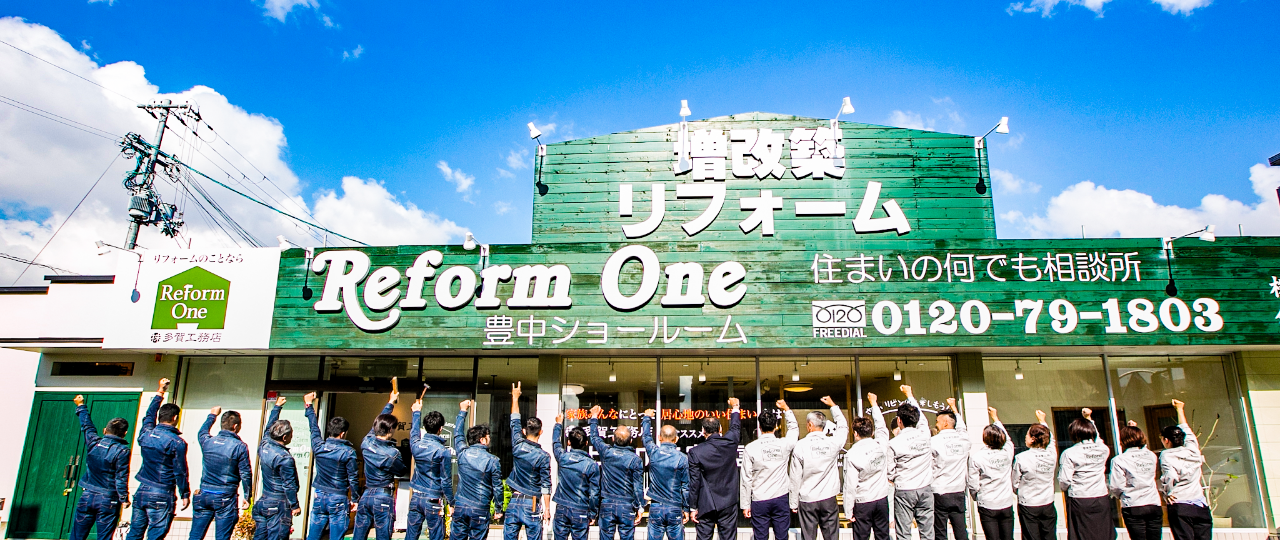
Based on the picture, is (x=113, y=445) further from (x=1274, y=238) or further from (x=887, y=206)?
(x=1274, y=238)

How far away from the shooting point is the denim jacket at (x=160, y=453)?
7133 millimetres

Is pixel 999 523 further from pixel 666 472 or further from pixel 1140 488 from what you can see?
pixel 666 472

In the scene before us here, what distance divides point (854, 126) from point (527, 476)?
20.0 ft

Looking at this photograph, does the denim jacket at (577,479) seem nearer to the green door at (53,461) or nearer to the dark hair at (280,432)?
the dark hair at (280,432)

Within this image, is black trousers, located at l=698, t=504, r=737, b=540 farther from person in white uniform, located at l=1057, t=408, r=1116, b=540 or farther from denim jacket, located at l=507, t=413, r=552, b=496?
person in white uniform, located at l=1057, t=408, r=1116, b=540

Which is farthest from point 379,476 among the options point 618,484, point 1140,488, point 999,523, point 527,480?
point 1140,488

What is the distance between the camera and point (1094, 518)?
692cm

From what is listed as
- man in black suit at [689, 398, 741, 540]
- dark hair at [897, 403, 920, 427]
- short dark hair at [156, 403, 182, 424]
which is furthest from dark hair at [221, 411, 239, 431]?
dark hair at [897, 403, 920, 427]

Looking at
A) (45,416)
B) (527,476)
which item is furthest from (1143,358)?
(45,416)

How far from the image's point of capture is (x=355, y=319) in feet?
30.0

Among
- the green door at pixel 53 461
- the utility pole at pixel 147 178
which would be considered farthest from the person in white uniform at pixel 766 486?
the utility pole at pixel 147 178

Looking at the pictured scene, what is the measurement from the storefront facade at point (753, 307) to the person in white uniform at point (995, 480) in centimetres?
187

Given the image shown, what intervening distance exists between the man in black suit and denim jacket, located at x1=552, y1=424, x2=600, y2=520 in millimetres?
926

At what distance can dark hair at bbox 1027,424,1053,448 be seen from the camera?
6879 millimetres
